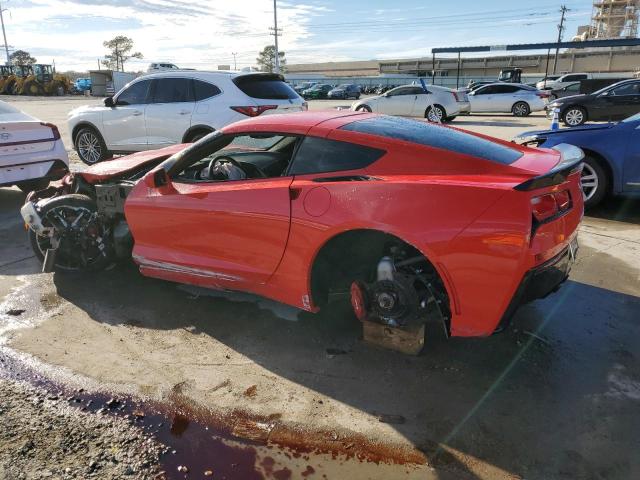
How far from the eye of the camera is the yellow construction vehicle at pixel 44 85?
157 ft

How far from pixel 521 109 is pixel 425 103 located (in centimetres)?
623

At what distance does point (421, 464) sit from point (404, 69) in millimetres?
94535

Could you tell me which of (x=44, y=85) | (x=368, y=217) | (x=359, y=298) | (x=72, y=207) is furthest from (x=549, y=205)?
(x=44, y=85)

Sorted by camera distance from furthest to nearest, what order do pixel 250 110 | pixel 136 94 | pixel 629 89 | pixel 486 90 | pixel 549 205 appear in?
pixel 486 90
pixel 629 89
pixel 136 94
pixel 250 110
pixel 549 205

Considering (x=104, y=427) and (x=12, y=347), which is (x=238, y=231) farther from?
(x=12, y=347)

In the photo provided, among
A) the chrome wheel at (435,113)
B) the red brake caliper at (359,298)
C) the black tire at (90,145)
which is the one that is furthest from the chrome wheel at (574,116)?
the red brake caliper at (359,298)

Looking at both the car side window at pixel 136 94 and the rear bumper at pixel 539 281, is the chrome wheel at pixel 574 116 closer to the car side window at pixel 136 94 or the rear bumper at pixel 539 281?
the car side window at pixel 136 94

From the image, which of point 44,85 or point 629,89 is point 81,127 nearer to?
point 629,89

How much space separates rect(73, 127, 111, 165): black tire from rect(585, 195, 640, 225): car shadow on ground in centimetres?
831

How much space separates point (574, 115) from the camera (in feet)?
54.5

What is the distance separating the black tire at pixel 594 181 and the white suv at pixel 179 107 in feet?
14.6

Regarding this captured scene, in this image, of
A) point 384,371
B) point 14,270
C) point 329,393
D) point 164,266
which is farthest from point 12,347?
point 384,371

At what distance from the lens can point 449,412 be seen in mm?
2709

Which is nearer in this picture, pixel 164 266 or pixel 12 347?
pixel 12 347
